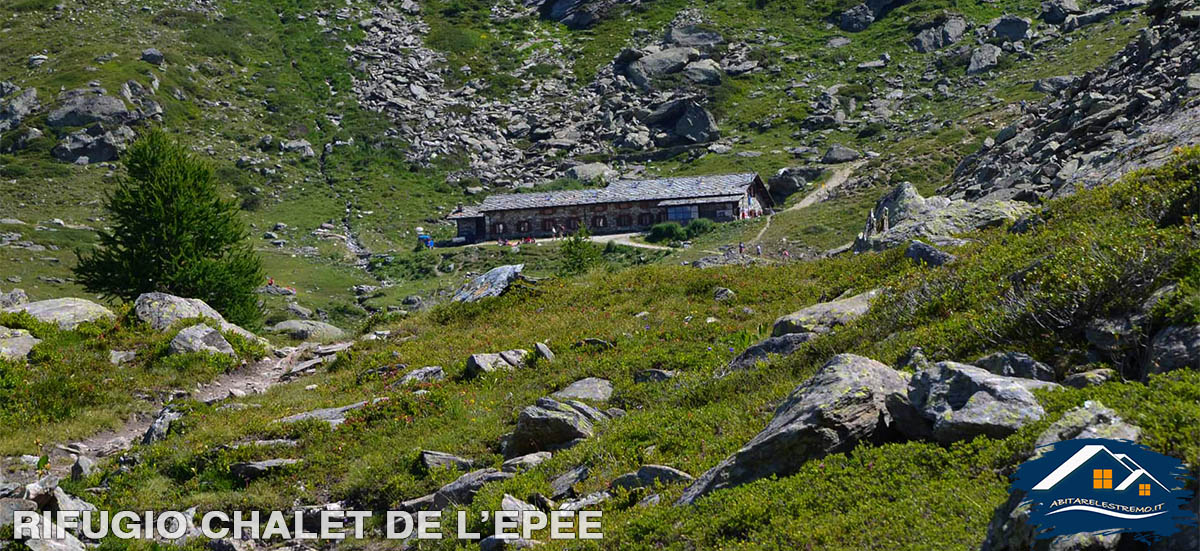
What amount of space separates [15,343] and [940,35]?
13488 centimetres

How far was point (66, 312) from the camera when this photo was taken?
931 inches

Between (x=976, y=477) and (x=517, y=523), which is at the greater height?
(x=976, y=477)

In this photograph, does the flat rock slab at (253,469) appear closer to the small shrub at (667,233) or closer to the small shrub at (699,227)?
the small shrub at (667,233)

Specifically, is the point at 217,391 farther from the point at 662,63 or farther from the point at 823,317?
the point at 662,63

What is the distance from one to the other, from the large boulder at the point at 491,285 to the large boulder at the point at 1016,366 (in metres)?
17.5

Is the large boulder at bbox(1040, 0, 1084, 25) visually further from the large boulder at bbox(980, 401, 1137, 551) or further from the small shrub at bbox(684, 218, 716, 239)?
the large boulder at bbox(980, 401, 1137, 551)

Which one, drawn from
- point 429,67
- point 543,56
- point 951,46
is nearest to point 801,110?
point 951,46

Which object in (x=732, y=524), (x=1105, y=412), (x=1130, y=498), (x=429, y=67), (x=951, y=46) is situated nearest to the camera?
(x=1130, y=498)

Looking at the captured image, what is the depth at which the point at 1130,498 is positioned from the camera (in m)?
4.91

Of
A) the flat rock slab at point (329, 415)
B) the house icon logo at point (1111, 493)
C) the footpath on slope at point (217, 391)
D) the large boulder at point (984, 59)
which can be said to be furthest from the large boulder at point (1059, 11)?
the house icon logo at point (1111, 493)

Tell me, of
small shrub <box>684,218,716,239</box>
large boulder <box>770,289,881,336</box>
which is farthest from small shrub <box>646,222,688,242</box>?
large boulder <box>770,289,881,336</box>

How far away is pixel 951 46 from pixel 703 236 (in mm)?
74003

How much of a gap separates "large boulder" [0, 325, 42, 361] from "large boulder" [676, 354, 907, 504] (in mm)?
18683

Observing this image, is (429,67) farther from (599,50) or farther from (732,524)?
(732,524)
